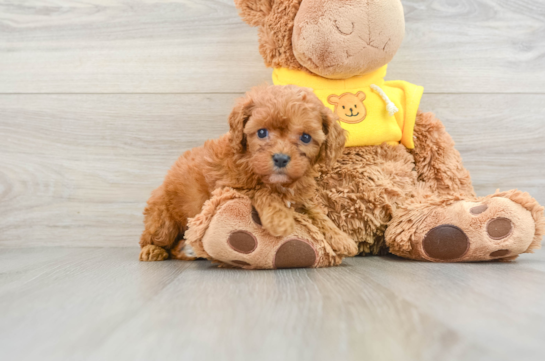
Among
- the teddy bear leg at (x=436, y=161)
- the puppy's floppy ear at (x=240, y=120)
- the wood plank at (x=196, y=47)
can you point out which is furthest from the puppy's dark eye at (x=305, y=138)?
the wood plank at (x=196, y=47)

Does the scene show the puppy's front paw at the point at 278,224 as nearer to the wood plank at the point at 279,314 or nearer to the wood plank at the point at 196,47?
the wood plank at the point at 279,314

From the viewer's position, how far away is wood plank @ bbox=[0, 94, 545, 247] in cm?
155

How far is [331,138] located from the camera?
101 centimetres

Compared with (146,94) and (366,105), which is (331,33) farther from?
(146,94)

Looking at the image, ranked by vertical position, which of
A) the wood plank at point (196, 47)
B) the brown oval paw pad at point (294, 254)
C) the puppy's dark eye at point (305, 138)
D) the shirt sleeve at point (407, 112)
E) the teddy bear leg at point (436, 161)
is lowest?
the brown oval paw pad at point (294, 254)

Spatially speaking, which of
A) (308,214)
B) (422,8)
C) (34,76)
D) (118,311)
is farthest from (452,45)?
(34,76)

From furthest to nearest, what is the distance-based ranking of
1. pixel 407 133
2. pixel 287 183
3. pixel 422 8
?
pixel 422 8
pixel 407 133
pixel 287 183

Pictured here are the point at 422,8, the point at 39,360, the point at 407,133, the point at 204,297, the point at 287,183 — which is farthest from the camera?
the point at 422,8

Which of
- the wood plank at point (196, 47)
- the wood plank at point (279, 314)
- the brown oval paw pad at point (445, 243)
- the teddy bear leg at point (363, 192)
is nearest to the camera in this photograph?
the wood plank at point (279, 314)

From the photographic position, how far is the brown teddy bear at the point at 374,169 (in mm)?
1007

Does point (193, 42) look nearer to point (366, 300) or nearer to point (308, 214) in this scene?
point (308, 214)

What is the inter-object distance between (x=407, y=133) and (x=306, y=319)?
2.60 ft

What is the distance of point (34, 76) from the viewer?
1581 millimetres

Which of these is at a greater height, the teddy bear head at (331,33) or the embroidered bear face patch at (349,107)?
the teddy bear head at (331,33)
